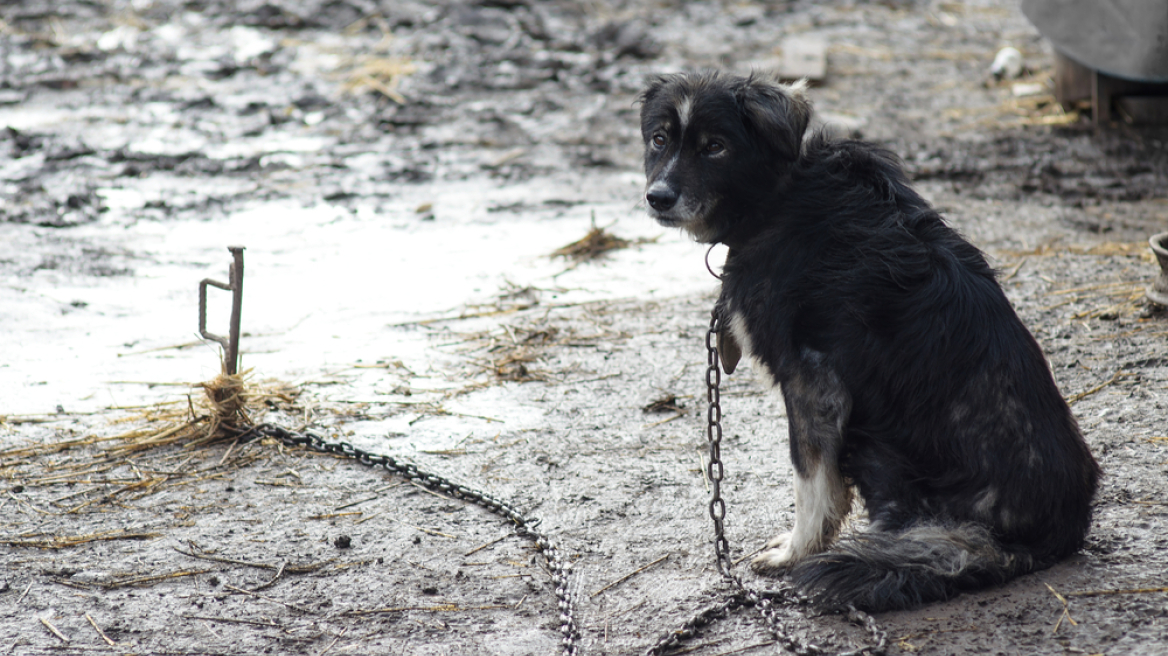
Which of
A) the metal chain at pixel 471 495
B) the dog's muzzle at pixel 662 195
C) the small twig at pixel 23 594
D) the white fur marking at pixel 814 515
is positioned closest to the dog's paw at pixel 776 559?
the white fur marking at pixel 814 515

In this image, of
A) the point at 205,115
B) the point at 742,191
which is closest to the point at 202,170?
the point at 205,115

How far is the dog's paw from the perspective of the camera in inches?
151

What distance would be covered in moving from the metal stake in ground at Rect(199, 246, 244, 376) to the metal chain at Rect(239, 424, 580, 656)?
36 cm

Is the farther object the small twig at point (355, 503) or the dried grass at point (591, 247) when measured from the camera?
the dried grass at point (591, 247)

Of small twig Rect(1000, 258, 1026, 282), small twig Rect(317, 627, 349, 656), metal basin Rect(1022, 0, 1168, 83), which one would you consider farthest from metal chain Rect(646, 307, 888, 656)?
metal basin Rect(1022, 0, 1168, 83)

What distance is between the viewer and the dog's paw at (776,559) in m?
3.84

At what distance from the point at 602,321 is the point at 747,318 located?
2.88 meters

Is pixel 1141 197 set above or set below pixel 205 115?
above

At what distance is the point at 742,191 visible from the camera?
3.99 meters

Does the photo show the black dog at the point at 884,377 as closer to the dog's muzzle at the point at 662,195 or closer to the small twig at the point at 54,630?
the dog's muzzle at the point at 662,195

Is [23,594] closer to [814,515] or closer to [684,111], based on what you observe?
[814,515]

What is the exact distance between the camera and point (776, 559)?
3.86 meters

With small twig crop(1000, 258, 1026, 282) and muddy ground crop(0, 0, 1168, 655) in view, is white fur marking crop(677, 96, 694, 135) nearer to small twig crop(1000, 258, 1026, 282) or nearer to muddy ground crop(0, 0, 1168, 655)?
muddy ground crop(0, 0, 1168, 655)

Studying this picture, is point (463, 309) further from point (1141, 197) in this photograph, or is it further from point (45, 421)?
point (1141, 197)
